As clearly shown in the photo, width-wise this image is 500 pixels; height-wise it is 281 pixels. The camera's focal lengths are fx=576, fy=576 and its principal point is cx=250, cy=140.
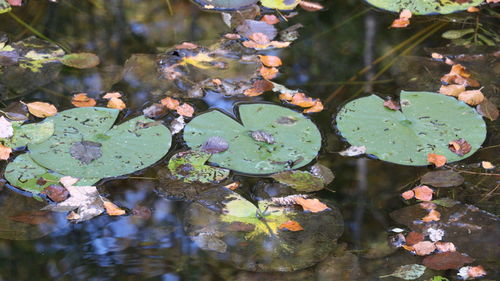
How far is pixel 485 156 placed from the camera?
225 centimetres

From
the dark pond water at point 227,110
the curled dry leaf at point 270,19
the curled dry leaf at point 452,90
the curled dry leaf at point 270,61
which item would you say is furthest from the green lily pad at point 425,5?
the curled dry leaf at point 270,61

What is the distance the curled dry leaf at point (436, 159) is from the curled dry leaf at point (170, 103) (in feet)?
3.42

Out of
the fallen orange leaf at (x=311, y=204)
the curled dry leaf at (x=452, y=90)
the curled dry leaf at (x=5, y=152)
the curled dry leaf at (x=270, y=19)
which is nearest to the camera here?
the fallen orange leaf at (x=311, y=204)

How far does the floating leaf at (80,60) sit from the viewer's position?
2.67m

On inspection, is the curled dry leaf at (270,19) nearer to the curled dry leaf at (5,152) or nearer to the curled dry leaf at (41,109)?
the curled dry leaf at (41,109)

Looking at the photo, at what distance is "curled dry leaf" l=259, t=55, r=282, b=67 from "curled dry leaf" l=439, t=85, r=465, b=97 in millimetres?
754

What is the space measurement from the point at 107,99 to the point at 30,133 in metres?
0.36

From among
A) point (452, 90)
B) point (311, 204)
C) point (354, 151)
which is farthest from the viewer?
point (452, 90)

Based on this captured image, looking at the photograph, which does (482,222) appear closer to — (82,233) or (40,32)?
(82,233)

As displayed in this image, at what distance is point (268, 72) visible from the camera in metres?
2.67

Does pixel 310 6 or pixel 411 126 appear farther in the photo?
pixel 310 6

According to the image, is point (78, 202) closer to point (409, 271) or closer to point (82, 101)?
point (82, 101)

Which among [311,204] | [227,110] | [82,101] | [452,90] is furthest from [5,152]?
[452,90]

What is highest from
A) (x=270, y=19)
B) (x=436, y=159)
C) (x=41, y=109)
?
(x=270, y=19)
